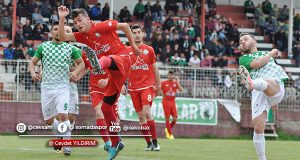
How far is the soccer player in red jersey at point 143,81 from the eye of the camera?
19.2 meters

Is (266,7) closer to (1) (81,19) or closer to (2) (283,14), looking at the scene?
(2) (283,14)

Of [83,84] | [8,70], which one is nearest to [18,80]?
[8,70]

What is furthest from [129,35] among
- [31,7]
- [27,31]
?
[31,7]

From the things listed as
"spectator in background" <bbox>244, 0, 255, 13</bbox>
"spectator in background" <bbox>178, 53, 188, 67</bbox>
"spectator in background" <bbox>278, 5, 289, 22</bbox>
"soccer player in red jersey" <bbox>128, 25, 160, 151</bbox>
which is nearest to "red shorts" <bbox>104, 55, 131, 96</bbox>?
"soccer player in red jersey" <bbox>128, 25, 160, 151</bbox>

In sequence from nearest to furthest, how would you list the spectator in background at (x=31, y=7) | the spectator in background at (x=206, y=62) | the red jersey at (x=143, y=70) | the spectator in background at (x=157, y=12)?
the red jersey at (x=143, y=70), the spectator in background at (x=206, y=62), the spectator in background at (x=31, y=7), the spectator in background at (x=157, y=12)

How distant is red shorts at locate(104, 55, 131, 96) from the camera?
13516mm

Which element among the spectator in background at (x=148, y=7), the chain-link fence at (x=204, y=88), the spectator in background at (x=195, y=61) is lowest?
the chain-link fence at (x=204, y=88)

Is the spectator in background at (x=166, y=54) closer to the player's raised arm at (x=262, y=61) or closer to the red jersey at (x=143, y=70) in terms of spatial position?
the red jersey at (x=143, y=70)

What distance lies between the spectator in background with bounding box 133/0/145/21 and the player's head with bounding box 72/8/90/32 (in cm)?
2287

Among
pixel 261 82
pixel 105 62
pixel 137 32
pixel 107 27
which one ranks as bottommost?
pixel 261 82

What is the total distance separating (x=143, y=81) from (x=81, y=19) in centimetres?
536

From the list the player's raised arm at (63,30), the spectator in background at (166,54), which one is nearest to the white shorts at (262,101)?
the player's raised arm at (63,30)

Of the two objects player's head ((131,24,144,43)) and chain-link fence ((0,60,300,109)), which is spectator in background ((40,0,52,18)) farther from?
player's head ((131,24,144,43))

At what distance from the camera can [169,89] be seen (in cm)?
2889
